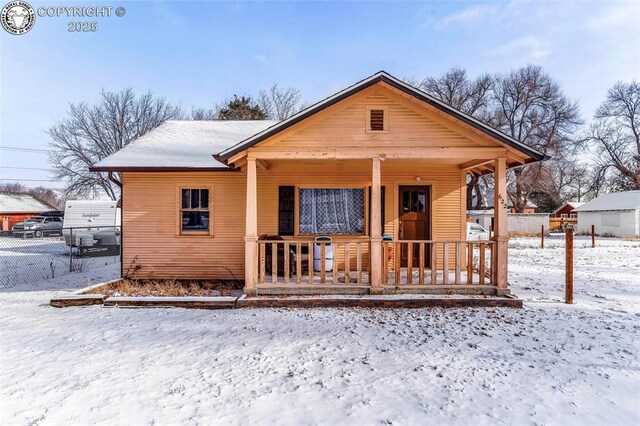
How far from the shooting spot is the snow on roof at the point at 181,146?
831 centimetres

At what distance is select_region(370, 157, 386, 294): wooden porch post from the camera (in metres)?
6.86

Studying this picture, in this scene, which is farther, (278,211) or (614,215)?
(614,215)

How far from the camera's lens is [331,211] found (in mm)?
8906

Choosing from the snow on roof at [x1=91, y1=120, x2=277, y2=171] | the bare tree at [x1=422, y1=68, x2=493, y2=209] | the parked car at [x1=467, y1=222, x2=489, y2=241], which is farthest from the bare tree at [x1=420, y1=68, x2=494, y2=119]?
the snow on roof at [x1=91, y1=120, x2=277, y2=171]

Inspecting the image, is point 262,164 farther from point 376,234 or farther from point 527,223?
point 527,223

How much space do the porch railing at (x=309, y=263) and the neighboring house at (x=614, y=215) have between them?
28.3 m

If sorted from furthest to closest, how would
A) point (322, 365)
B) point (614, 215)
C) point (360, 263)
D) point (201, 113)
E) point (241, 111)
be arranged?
point (201, 113), point (614, 215), point (241, 111), point (360, 263), point (322, 365)

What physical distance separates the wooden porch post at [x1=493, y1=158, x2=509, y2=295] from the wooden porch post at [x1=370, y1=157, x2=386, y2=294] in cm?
228

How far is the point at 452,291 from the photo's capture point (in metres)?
6.95

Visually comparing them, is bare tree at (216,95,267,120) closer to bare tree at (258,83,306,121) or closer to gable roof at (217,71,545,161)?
bare tree at (258,83,306,121)

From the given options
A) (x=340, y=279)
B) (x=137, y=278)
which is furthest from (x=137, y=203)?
(x=340, y=279)

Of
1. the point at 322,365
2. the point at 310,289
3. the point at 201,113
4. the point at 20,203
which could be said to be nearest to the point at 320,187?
the point at 310,289

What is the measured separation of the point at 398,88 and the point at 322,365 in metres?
5.19

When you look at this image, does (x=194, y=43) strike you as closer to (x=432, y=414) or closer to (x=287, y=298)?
(x=287, y=298)
